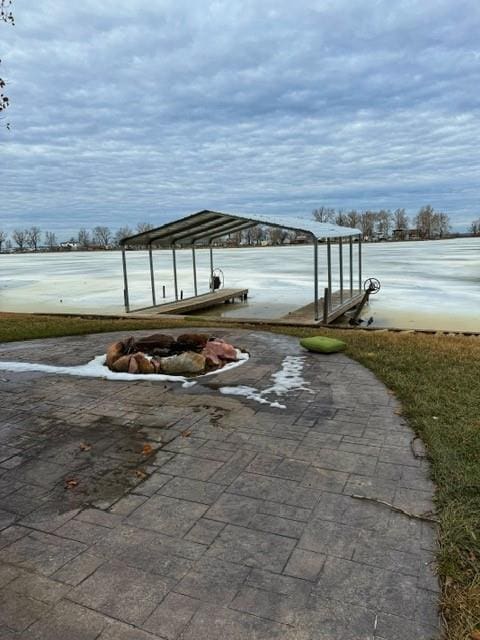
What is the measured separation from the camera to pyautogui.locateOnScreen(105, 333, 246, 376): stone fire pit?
17.9 feet

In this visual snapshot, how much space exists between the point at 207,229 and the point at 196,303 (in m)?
2.18

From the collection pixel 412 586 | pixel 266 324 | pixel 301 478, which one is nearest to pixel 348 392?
pixel 301 478

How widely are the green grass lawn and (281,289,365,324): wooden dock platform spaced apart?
1.83m

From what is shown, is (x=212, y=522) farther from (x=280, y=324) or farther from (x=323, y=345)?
(x=280, y=324)

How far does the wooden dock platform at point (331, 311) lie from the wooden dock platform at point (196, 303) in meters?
3.05

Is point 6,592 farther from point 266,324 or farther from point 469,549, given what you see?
point 266,324

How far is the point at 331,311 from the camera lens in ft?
38.7

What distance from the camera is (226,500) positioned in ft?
8.98

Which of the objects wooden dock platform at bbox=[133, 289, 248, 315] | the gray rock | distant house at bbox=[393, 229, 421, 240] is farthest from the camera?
distant house at bbox=[393, 229, 421, 240]

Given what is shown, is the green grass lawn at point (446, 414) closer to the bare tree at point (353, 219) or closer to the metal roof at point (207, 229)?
the metal roof at point (207, 229)

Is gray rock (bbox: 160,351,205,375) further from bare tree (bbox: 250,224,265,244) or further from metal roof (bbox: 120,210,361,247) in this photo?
bare tree (bbox: 250,224,265,244)

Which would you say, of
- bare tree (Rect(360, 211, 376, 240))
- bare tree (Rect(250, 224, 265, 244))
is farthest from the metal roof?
bare tree (Rect(360, 211, 376, 240))

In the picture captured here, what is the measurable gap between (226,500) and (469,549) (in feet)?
4.00

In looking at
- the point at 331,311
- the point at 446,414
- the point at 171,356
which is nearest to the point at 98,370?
the point at 171,356
